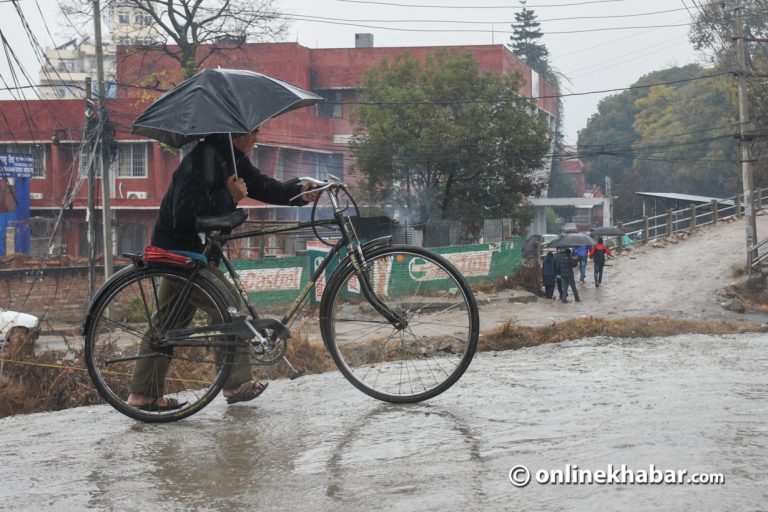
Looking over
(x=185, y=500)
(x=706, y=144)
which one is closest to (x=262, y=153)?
(x=706, y=144)

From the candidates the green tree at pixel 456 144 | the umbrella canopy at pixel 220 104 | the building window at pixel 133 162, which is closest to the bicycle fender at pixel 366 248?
the umbrella canopy at pixel 220 104

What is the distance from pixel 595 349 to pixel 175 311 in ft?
10.8

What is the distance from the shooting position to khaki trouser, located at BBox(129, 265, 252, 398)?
5.12 metres

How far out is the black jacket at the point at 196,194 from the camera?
5031 millimetres

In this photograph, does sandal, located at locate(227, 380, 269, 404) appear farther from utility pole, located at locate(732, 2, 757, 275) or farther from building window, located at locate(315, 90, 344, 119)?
building window, located at locate(315, 90, 344, 119)

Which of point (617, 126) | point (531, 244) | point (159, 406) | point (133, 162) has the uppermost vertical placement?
point (617, 126)

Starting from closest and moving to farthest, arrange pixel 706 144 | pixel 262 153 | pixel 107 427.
A: pixel 107 427 → pixel 262 153 → pixel 706 144

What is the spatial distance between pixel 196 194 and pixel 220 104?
465 millimetres

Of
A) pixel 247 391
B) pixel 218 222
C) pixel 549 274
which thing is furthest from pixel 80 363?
pixel 549 274

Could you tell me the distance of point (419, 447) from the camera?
404 cm

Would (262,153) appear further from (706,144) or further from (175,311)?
(175,311)

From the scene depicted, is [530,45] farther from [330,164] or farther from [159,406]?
[159,406]

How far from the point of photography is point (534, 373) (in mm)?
5930

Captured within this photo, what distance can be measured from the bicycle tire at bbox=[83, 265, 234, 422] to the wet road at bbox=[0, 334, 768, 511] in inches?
5.3
